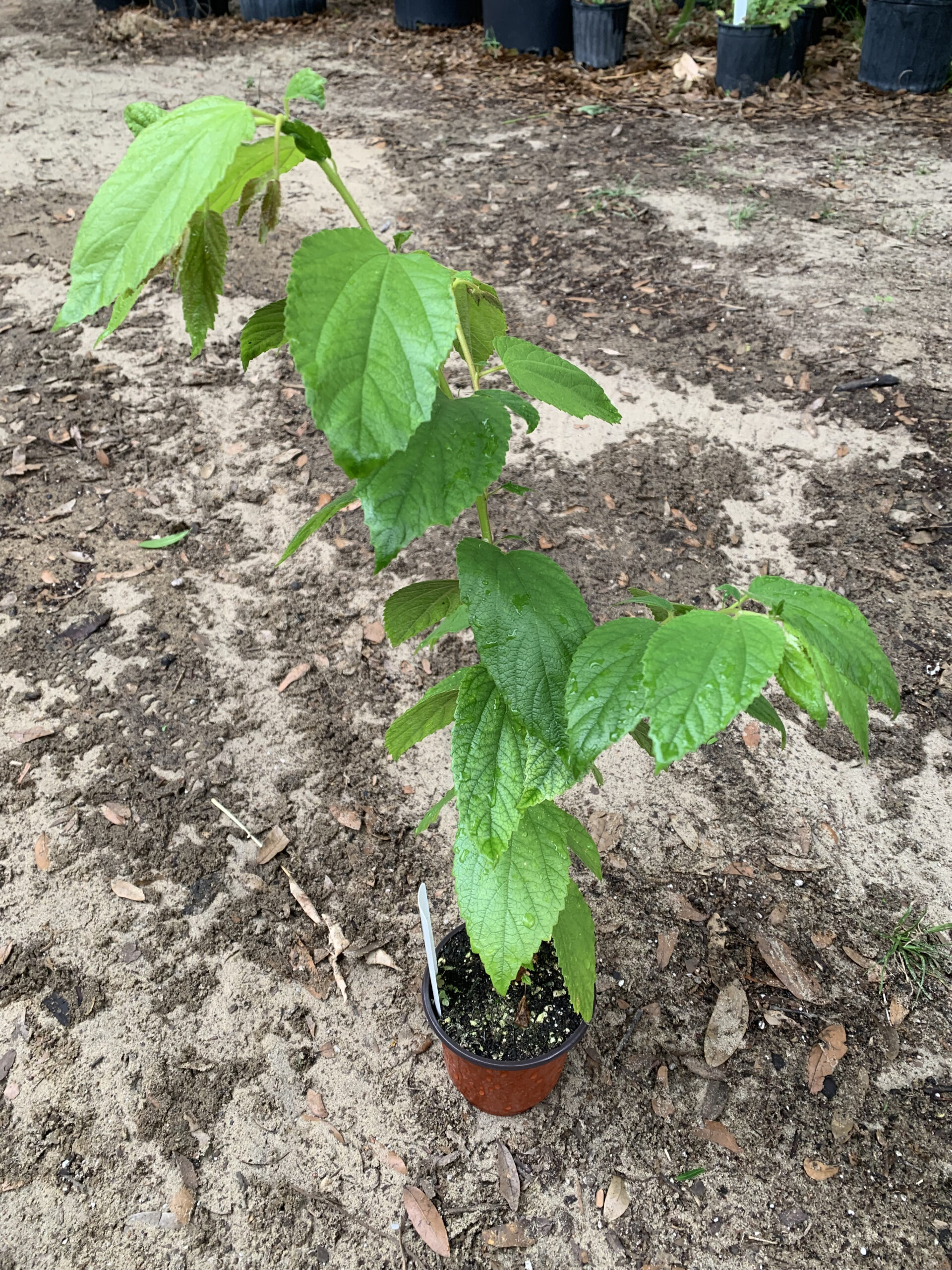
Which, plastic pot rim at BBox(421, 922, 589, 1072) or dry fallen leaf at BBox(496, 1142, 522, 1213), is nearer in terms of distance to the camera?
plastic pot rim at BBox(421, 922, 589, 1072)

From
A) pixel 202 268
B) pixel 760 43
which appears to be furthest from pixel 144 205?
pixel 760 43

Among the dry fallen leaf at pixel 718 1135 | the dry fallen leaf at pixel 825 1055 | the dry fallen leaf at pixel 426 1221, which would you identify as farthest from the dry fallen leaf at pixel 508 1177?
the dry fallen leaf at pixel 825 1055

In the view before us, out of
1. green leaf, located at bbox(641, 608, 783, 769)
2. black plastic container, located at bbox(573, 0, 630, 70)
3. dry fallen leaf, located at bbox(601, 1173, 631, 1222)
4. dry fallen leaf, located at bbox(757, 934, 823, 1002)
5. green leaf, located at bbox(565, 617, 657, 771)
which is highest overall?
black plastic container, located at bbox(573, 0, 630, 70)

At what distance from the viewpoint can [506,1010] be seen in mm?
1727

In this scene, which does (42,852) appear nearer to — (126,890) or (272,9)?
(126,890)

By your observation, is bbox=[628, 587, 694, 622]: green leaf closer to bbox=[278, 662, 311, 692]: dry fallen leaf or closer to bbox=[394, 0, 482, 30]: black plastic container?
bbox=[278, 662, 311, 692]: dry fallen leaf

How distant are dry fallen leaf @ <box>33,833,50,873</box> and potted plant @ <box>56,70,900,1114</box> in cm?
138

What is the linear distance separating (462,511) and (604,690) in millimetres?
278

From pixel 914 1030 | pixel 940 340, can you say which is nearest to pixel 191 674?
pixel 914 1030

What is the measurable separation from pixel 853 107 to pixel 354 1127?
6.55m

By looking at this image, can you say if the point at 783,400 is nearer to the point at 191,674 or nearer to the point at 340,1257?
the point at 191,674

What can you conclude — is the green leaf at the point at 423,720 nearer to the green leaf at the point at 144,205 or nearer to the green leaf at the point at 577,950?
the green leaf at the point at 577,950

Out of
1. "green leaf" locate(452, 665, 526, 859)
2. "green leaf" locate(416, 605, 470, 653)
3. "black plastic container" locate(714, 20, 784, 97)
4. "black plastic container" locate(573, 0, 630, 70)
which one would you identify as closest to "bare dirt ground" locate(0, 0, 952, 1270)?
"green leaf" locate(416, 605, 470, 653)

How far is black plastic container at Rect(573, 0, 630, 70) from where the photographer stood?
635 centimetres
